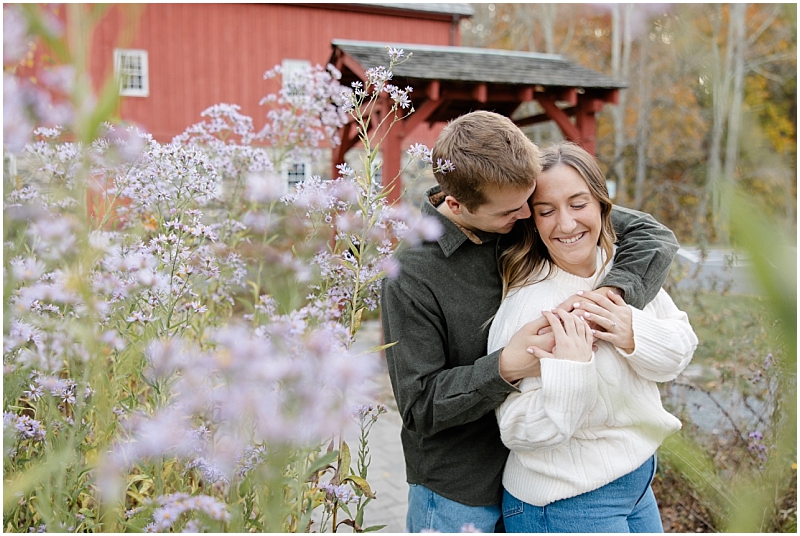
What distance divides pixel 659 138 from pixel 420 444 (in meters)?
18.3

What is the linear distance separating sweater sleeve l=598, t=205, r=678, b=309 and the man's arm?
1.02ft

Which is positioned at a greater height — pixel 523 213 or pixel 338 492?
pixel 523 213

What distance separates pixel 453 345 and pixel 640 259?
0.54 m

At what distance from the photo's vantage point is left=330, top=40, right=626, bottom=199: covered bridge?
20.7 ft

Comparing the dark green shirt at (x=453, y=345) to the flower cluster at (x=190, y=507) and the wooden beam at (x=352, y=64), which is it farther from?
the wooden beam at (x=352, y=64)

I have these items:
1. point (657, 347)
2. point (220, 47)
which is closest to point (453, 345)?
point (657, 347)

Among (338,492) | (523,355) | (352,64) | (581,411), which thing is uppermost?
(352,64)

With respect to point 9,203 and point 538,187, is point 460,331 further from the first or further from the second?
point 9,203

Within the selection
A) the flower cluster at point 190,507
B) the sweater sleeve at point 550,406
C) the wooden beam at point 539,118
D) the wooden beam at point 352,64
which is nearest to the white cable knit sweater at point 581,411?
the sweater sleeve at point 550,406

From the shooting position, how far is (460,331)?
171 centimetres

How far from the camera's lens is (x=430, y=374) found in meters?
1.63

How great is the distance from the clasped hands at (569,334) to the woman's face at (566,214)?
0.15 metres

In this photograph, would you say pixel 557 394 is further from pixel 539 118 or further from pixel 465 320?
pixel 539 118

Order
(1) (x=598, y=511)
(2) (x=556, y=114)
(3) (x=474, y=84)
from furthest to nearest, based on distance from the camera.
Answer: (2) (x=556, y=114) → (3) (x=474, y=84) → (1) (x=598, y=511)
